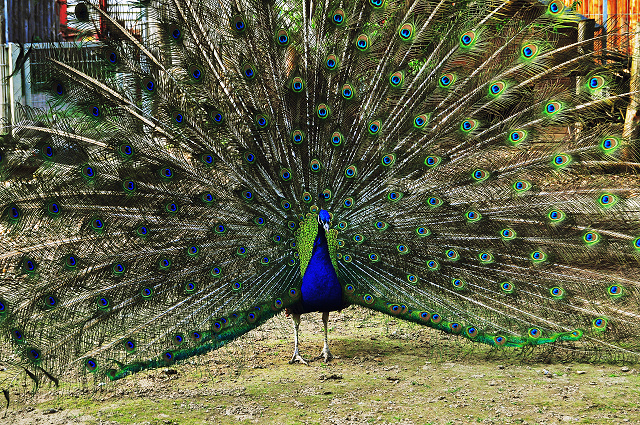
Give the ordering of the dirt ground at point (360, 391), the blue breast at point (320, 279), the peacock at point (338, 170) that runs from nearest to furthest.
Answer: the dirt ground at point (360, 391)
the peacock at point (338, 170)
the blue breast at point (320, 279)

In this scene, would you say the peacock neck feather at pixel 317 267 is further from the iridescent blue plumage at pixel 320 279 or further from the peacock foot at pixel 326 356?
the peacock foot at pixel 326 356

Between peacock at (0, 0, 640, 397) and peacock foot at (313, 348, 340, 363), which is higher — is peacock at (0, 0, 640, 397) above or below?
above

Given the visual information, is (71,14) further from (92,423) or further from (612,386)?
(612,386)

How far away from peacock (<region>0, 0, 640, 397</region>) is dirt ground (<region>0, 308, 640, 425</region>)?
0.33m

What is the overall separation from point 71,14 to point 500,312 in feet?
10.8

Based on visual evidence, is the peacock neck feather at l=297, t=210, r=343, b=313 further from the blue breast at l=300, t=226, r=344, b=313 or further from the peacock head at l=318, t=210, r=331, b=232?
the peacock head at l=318, t=210, r=331, b=232

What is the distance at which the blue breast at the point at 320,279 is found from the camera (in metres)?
4.35

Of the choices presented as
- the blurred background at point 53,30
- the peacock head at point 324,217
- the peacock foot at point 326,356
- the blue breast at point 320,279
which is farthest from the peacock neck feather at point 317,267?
the blurred background at point 53,30

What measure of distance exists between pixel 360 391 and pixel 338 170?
1.47 meters

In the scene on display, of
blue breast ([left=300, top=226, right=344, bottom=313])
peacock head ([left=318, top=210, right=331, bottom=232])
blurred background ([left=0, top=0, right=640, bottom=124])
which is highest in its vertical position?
blurred background ([left=0, top=0, right=640, bottom=124])

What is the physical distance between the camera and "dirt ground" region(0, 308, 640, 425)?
3801 millimetres

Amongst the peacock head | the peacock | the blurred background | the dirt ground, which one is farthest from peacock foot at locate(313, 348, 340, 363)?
the blurred background

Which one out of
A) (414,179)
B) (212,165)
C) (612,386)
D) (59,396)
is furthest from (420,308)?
(59,396)

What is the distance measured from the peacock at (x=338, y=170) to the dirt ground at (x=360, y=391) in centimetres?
33
